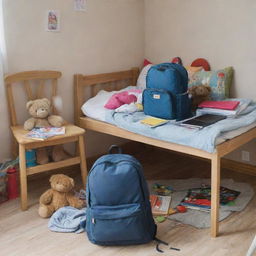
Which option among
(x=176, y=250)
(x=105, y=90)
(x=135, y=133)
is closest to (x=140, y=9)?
(x=105, y=90)

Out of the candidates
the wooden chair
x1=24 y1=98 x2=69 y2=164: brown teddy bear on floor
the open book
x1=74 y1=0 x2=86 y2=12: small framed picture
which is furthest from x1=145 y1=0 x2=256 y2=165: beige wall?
x1=24 y1=98 x2=69 y2=164: brown teddy bear on floor

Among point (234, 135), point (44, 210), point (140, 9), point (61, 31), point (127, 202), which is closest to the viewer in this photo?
point (127, 202)

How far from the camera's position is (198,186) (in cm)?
277

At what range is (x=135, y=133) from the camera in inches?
98.3

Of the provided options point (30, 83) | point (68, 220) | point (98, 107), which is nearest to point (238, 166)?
point (98, 107)

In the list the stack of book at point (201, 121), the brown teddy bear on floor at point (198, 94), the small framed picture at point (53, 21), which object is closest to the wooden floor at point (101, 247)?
the stack of book at point (201, 121)

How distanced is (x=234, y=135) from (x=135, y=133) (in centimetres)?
64

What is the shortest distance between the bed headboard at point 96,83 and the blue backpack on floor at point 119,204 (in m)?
1.09

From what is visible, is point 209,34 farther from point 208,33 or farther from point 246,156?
point 246,156

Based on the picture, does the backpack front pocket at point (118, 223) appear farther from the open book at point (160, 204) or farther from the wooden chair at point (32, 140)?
the wooden chair at point (32, 140)

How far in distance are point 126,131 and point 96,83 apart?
768mm

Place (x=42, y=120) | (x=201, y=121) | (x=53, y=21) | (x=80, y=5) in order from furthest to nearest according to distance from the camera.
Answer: (x=80, y=5)
(x=53, y=21)
(x=42, y=120)
(x=201, y=121)

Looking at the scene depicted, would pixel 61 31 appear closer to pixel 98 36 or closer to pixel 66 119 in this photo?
pixel 98 36

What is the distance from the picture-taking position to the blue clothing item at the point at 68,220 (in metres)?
2.26
